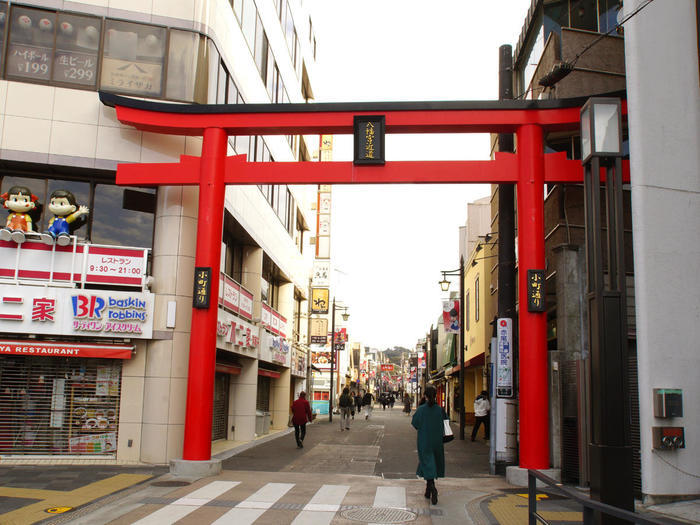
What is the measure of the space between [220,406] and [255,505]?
1156 centimetres

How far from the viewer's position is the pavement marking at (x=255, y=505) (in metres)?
9.06

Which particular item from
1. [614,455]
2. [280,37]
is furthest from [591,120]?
[280,37]

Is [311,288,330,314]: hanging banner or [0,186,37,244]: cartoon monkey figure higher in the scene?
[311,288,330,314]: hanging banner

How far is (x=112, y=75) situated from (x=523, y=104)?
963 centimetres

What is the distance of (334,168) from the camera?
14477mm

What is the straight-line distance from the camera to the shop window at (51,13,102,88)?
624 inches

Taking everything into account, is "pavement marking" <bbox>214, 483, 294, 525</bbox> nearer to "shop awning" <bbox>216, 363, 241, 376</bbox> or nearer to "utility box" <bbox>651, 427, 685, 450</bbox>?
"utility box" <bbox>651, 427, 685, 450</bbox>

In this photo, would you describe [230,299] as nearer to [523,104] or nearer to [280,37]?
[523,104]

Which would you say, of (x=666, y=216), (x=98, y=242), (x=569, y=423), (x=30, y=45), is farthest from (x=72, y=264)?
(x=666, y=216)

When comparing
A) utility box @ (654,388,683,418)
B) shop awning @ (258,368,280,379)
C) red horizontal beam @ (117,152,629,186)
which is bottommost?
utility box @ (654,388,683,418)

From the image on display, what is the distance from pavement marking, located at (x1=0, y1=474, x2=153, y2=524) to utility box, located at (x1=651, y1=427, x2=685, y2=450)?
28.5 ft

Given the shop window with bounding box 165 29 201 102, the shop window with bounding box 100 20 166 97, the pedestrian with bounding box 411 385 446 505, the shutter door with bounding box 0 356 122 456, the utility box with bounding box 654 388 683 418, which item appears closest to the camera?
the utility box with bounding box 654 388 683 418

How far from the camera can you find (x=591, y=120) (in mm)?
7473

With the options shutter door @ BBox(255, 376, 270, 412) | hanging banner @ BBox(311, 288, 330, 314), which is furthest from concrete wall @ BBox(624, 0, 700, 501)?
hanging banner @ BBox(311, 288, 330, 314)
